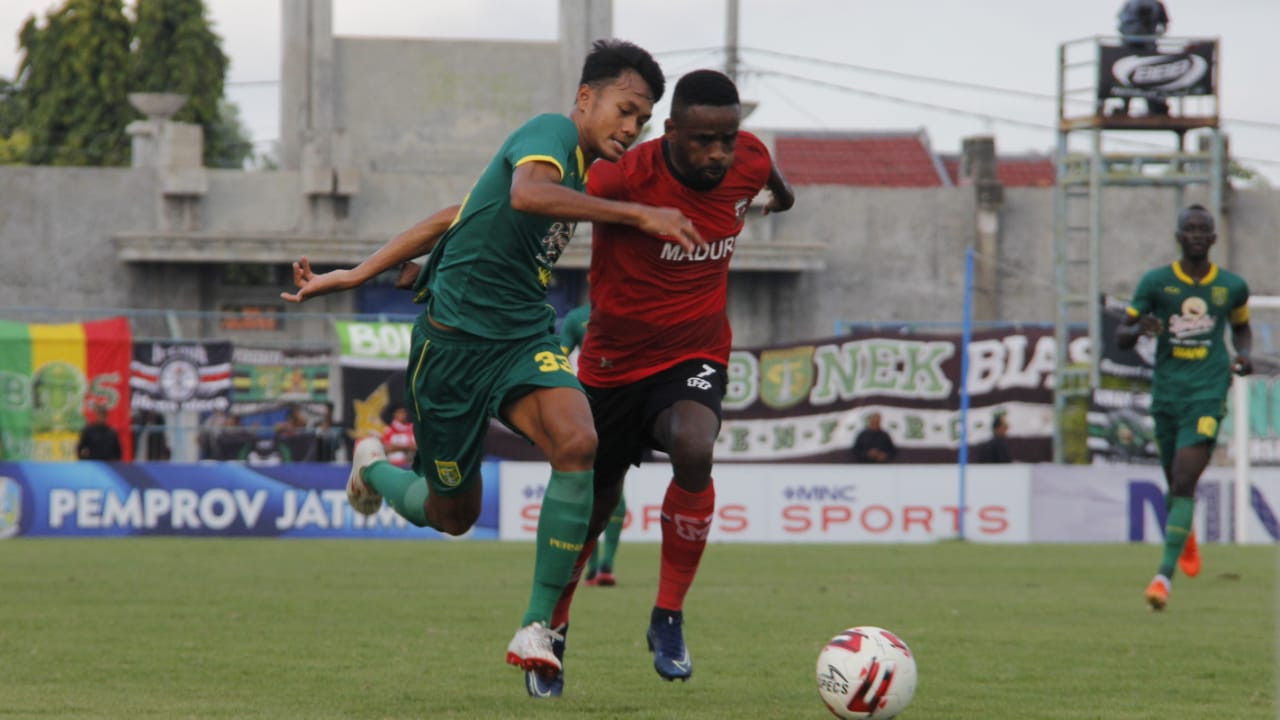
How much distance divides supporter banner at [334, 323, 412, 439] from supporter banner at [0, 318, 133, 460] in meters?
2.90

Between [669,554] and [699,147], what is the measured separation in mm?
1649

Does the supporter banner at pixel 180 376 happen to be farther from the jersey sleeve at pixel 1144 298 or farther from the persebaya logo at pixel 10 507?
the jersey sleeve at pixel 1144 298

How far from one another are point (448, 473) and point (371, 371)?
1820 cm

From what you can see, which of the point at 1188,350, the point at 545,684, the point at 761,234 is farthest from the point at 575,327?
the point at 761,234

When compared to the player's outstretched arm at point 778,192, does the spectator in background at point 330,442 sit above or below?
below

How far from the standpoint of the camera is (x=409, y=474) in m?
7.84

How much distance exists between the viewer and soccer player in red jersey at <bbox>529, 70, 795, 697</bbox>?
292 inches

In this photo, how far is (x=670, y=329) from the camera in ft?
25.1

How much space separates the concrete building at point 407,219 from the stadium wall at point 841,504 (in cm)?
686

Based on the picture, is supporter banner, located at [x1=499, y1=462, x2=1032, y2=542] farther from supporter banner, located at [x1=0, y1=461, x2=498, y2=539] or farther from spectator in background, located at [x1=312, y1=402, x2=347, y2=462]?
spectator in background, located at [x1=312, y1=402, x2=347, y2=462]

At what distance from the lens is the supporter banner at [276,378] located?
80.6 ft

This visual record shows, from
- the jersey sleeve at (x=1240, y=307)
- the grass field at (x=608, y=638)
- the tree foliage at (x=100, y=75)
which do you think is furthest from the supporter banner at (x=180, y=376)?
the tree foliage at (x=100, y=75)

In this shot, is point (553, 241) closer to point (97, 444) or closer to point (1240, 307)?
point (1240, 307)

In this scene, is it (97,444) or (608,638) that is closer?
(608,638)
